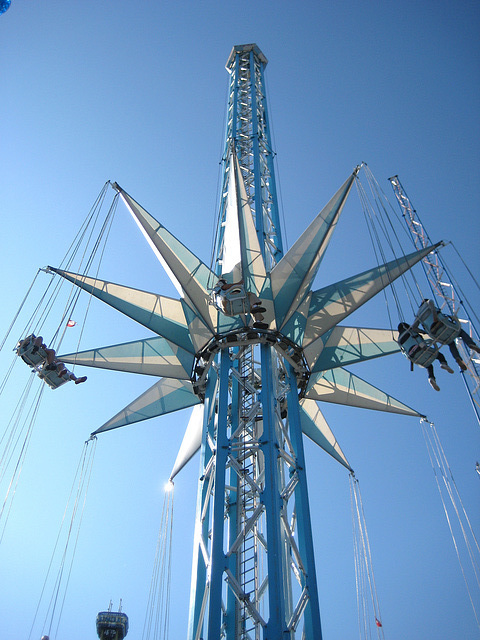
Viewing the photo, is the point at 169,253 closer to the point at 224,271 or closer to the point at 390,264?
the point at 224,271

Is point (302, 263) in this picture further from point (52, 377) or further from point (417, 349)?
point (52, 377)

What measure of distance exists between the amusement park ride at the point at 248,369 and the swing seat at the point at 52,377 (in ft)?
0.24

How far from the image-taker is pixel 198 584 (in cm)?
1398

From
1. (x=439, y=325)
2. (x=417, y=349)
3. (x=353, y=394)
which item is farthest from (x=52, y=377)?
(x=439, y=325)

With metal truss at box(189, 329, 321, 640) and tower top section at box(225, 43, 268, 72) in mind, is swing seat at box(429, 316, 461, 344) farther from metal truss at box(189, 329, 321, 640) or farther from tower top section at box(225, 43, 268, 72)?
tower top section at box(225, 43, 268, 72)

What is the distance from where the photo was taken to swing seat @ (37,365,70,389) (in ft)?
55.9

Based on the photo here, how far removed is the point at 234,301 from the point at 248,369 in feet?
12.0

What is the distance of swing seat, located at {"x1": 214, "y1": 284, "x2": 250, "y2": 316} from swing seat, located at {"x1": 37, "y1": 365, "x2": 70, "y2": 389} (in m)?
5.56

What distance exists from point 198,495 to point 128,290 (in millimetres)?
6691

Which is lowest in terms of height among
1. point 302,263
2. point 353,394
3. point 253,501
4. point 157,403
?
point 253,501

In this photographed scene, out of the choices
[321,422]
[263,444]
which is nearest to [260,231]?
[321,422]

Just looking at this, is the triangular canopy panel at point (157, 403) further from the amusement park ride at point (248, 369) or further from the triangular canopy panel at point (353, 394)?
the triangular canopy panel at point (353, 394)

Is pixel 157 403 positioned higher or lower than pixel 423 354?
higher

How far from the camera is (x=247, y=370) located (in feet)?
60.6
